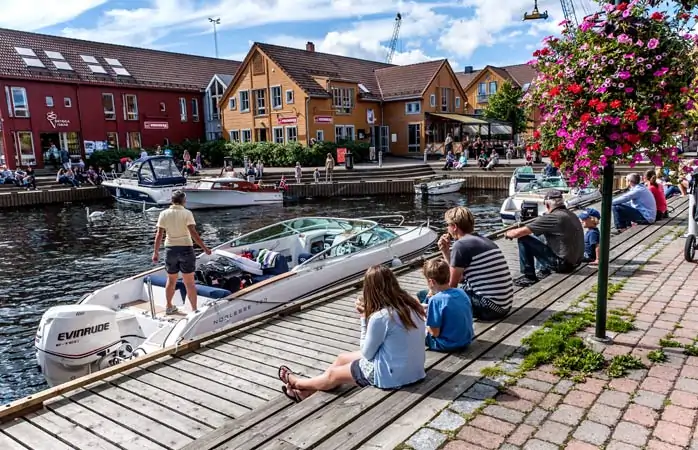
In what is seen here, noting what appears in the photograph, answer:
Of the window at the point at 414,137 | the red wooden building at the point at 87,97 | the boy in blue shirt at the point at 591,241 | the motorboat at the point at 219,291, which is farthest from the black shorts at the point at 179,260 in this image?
the window at the point at 414,137

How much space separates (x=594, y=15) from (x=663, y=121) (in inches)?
40.5

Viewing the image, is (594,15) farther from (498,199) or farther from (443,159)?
(443,159)

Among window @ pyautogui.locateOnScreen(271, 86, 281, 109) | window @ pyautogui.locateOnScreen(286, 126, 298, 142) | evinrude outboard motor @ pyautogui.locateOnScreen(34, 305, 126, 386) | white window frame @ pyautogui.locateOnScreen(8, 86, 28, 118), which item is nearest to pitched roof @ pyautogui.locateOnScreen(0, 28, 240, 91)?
white window frame @ pyautogui.locateOnScreen(8, 86, 28, 118)

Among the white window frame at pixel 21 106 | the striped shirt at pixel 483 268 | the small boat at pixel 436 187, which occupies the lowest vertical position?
the small boat at pixel 436 187

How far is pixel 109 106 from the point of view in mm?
38719

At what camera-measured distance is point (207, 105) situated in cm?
4447

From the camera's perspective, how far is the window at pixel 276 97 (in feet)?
128

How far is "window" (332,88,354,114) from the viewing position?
39.5m

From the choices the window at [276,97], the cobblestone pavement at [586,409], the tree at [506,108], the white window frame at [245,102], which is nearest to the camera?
the cobblestone pavement at [586,409]

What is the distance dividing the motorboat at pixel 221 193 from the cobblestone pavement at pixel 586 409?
926 inches

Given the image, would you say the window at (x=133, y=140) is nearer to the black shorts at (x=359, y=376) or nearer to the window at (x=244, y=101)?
the window at (x=244, y=101)

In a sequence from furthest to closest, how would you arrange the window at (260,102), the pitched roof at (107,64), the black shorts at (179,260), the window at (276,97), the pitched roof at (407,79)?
the pitched roof at (407,79)
the window at (260,102)
the window at (276,97)
the pitched roof at (107,64)
the black shorts at (179,260)

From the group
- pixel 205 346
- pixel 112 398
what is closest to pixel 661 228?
pixel 205 346

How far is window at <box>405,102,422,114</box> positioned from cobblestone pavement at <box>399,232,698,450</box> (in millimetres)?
38387
